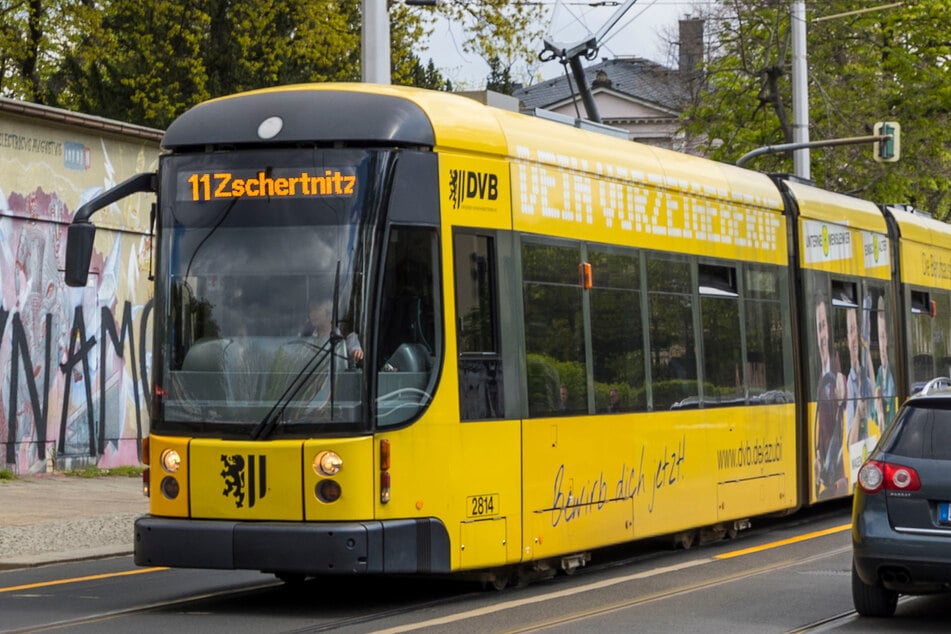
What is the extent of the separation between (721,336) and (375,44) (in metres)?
5.55

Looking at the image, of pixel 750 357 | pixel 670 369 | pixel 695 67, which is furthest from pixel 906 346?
pixel 695 67

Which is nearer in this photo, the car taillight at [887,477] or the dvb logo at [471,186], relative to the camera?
the car taillight at [887,477]

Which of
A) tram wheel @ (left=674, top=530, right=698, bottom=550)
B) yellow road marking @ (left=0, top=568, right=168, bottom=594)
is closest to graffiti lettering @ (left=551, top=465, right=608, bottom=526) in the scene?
tram wheel @ (left=674, top=530, right=698, bottom=550)

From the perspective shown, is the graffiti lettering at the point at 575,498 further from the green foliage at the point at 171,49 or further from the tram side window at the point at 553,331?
the green foliage at the point at 171,49

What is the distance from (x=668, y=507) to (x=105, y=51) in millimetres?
27677

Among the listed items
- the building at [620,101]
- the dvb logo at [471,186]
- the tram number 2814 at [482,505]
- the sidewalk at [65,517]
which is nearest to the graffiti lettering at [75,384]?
the sidewalk at [65,517]

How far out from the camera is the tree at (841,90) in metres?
40.0

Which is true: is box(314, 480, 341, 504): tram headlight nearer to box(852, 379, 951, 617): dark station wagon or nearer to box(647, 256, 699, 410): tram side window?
box(852, 379, 951, 617): dark station wagon

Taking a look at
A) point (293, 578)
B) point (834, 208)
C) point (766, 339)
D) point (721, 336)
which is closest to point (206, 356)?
point (293, 578)

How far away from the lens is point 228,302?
11.1 metres

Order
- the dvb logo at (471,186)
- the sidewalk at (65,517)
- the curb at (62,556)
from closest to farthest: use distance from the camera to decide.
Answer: the dvb logo at (471,186) < the curb at (62,556) < the sidewalk at (65,517)

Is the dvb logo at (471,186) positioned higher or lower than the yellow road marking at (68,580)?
higher

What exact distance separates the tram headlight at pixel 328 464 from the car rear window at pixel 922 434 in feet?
10.5

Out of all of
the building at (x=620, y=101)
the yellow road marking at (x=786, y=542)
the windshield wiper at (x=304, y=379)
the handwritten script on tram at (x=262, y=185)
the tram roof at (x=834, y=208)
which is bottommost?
the yellow road marking at (x=786, y=542)
